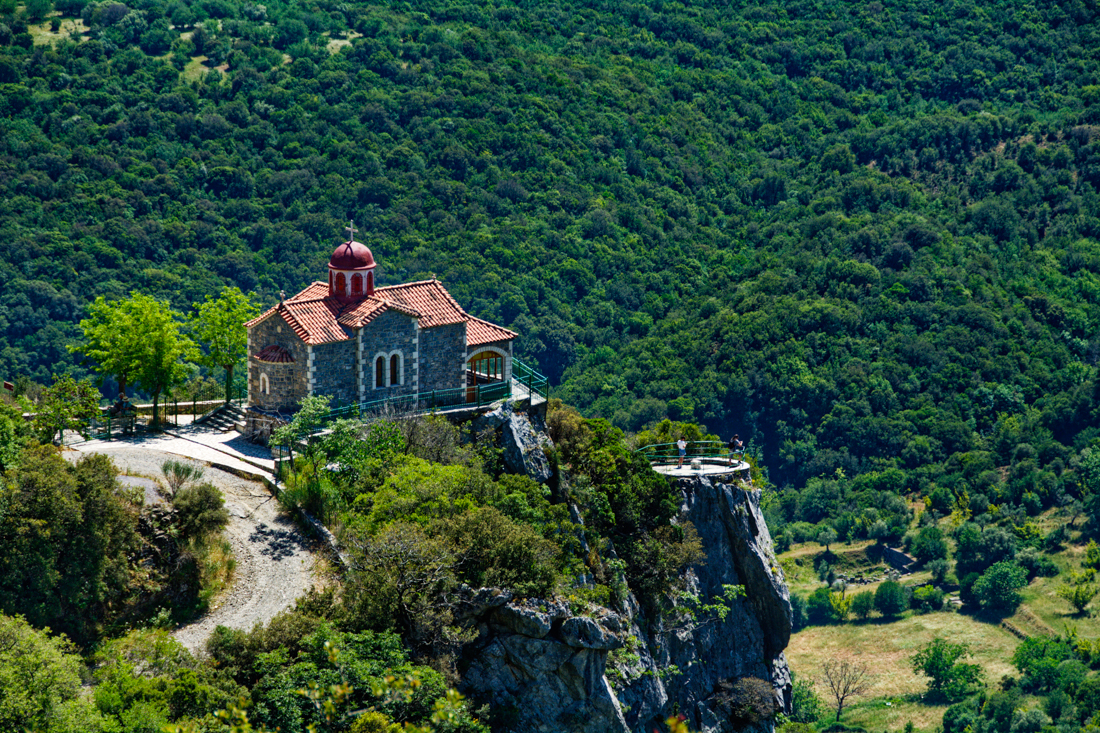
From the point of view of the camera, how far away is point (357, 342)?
139 ft

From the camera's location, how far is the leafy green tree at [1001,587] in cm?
10569

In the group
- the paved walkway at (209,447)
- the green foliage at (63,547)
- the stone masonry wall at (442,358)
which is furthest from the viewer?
the stone masonry wall at (442,358)

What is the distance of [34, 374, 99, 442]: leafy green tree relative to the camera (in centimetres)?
3862

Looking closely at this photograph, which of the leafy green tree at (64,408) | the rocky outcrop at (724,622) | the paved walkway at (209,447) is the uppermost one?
the leafy green tree at (64,408)

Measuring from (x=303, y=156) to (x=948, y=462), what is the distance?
64.1 metres

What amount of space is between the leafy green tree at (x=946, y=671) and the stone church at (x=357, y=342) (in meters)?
63.5

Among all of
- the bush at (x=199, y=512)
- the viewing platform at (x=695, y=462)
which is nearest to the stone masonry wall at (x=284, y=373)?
the bush at (x=199, y=512)

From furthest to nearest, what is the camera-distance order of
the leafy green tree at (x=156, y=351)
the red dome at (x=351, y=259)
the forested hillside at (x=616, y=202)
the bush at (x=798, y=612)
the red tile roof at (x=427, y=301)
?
the bush at (x=798, y=612)
the forested hillside at (x=616, y=202)
the red tile roof at (x=427, y=301)
the red dome at (x=351, y=259)
the leafy green tree at (x=156, y=351)

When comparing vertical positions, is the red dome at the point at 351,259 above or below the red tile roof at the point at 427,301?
above

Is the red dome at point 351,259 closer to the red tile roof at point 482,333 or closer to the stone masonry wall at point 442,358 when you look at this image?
the stone masonry wall at point 442,358

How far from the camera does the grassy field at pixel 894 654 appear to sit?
9562cm

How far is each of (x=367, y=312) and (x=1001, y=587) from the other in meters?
79.7

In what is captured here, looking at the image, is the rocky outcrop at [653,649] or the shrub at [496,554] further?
the shrub at [496,554]

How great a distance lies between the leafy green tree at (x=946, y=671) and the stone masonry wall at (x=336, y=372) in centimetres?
6749
